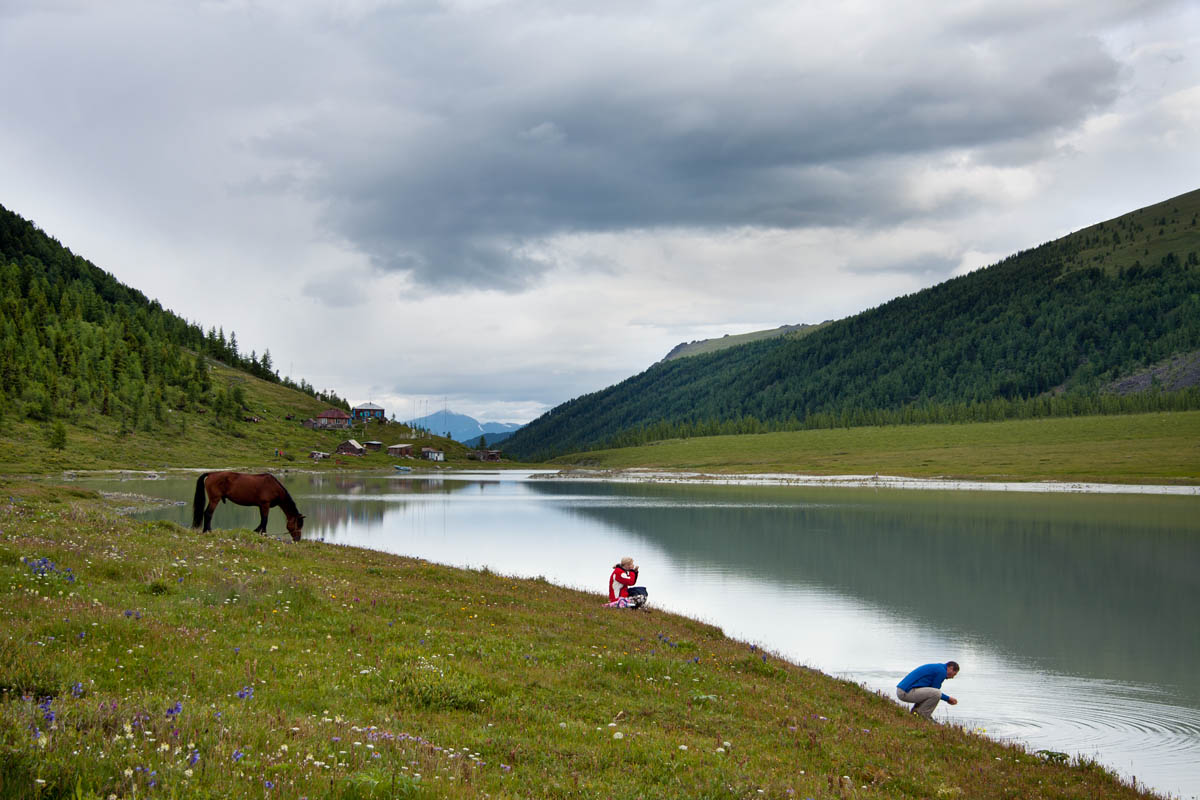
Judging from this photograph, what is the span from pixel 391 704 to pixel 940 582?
39.3 m

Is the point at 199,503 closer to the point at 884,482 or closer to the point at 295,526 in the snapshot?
the point at 295,526

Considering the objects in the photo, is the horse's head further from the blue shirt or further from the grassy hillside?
the grassy hillside

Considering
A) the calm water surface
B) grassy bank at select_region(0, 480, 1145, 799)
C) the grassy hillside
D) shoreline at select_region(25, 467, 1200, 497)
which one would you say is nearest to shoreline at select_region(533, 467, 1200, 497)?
shoreline at select_region(25, 467, 1200, 497)

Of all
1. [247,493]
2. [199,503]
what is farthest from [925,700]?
[199,503]

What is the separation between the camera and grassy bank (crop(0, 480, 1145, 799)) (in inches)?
332

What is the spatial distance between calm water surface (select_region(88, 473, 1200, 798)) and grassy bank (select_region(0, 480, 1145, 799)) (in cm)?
674

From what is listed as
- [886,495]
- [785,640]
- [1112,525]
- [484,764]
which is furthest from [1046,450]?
[484,764]

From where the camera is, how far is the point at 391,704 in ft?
42.2

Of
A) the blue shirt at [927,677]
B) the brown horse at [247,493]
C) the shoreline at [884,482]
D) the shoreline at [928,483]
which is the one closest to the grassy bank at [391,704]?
the blue shirt at [927,677]

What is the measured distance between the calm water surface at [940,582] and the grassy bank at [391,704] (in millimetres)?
A: 6736

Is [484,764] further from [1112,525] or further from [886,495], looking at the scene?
[886,495]

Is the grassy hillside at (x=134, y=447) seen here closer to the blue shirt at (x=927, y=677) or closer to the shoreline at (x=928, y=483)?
the shoreline at (x=928, y=483)

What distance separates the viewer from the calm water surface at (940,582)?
77.8ft

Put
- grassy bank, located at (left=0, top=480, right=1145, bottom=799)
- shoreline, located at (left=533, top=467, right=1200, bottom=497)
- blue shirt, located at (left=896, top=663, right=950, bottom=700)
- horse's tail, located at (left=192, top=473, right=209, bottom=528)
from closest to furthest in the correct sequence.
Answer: grassy bank, located at (left=0, top=480, right=1145, bottom=799) < blue shirt, located at (left=896, top=663, right=950, bottom=700) < horse's tail, located at (left=192, top=473, right=209, bottom=528) < shoreline, located at (left=533, top=467, right=1200, bottom=497)
